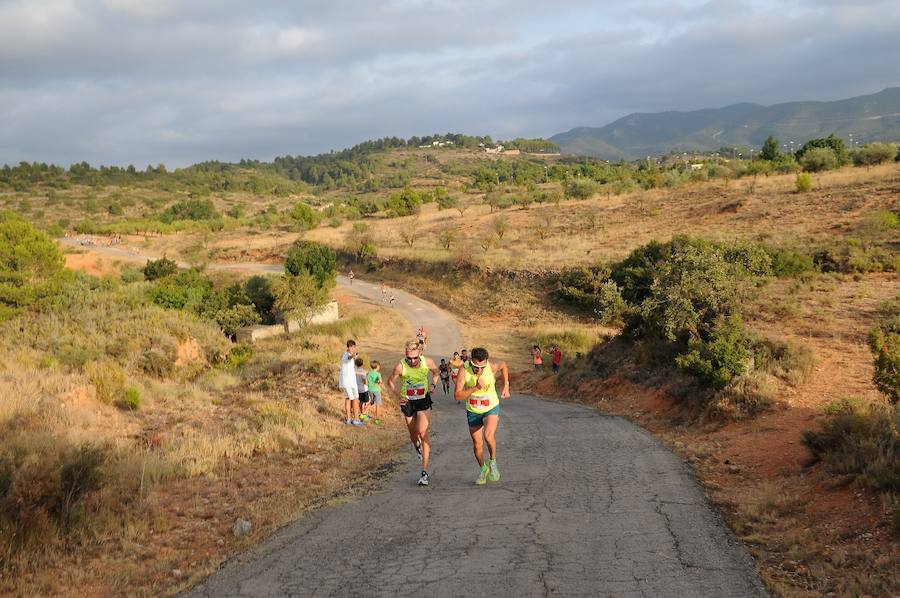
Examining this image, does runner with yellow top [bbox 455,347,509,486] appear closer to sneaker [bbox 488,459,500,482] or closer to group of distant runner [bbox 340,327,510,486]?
group of distant runner [bbox 340,327,510,486]

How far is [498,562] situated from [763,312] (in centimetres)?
1807

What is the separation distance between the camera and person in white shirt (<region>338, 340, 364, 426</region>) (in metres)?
12.6

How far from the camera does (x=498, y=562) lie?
16.9ft

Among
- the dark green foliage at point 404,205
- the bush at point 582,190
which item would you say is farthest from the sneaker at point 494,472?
→ the dark green foliage at point 404,205

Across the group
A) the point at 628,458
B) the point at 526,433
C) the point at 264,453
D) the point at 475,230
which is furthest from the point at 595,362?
the point at 475,230

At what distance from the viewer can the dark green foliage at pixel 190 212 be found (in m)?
106

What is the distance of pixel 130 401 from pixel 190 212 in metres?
103

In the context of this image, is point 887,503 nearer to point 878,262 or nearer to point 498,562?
point 498,562

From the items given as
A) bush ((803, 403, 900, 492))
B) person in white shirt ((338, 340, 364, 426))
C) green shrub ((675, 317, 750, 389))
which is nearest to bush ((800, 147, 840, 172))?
green shrub ((675, 317, 750, 389))

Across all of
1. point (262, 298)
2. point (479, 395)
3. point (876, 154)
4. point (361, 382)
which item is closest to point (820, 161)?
point (876, 154)

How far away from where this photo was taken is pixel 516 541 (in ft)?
18.4

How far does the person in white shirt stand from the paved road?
12.8 feet

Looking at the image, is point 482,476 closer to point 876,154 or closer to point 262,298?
point 262,298

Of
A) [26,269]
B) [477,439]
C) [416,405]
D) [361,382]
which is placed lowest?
[361,382]
